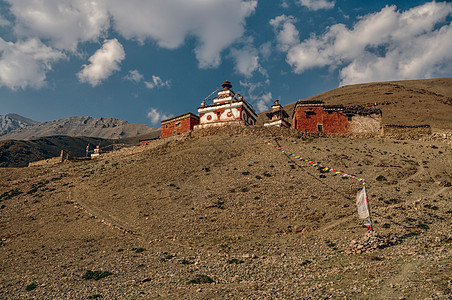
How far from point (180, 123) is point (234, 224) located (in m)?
34.1

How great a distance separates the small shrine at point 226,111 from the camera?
52.1 metres

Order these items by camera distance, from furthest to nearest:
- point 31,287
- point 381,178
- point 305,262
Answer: point 381,178, point 305,262, point 31,287

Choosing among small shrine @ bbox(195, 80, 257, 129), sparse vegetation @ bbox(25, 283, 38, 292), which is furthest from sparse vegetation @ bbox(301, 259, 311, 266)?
small shrine @ bbox(195, 80, 257, 129)

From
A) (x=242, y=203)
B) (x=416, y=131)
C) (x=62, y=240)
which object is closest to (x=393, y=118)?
(x=416, y=131)

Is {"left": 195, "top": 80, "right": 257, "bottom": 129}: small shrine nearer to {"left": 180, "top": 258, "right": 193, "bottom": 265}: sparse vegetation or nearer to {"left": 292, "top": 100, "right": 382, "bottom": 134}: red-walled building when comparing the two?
{"left": 292, "top": 100, "right": 382, "bottom": 134}: red-walled building

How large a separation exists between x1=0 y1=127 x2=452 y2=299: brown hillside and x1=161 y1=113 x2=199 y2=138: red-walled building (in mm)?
Result: 10028

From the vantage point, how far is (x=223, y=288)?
1542 centimetres

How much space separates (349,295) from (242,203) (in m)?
16.8

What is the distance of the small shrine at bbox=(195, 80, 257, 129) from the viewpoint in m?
52.1

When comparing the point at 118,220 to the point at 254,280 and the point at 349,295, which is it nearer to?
the point at 254,280

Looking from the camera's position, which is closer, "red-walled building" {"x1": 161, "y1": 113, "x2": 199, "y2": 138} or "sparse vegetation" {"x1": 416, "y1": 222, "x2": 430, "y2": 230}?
"sparse vegetation" {"x1": 416, "y1": 222, "x2": 430, "y2": 230}

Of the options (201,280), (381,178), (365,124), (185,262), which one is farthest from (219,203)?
(365,124)

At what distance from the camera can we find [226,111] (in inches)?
2093

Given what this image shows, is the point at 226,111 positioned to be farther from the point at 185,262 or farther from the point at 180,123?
the point at 185,262
